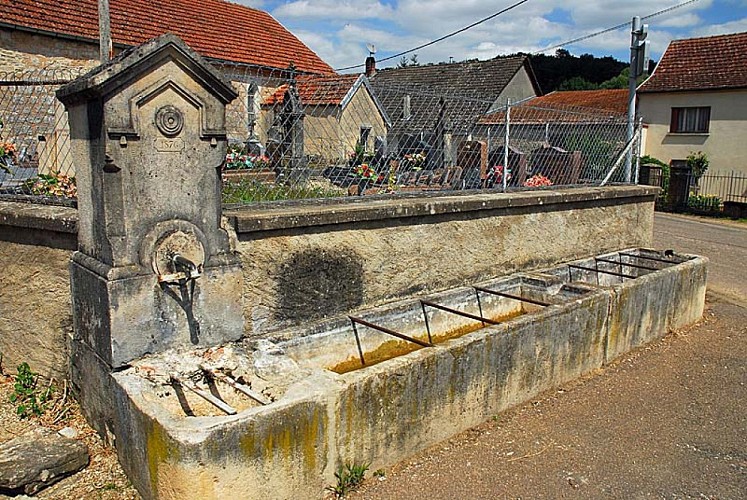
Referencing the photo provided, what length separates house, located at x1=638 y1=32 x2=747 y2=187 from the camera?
1930 centimetres

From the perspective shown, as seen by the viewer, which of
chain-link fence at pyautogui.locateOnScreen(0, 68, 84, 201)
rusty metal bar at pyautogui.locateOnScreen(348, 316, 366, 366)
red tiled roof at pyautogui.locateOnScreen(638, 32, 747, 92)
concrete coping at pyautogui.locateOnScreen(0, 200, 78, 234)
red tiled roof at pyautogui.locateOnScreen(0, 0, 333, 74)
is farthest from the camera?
red tiled roof at pyautogui.locateOnScreen(638, 32, 747, 92)

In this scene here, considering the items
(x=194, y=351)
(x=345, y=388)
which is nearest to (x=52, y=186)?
(x=194, y=351)

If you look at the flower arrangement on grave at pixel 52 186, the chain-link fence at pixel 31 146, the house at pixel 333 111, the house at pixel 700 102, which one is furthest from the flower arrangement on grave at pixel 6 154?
the house at pixel 700 102

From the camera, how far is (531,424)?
4.12 metres

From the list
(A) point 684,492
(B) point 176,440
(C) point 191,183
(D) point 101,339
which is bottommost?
(A) point 684,492

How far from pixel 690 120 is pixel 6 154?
2137 centimetres

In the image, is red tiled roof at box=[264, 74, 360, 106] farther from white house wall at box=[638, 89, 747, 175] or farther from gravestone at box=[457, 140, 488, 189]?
white house wall at box=[638, 89, 747, 175]

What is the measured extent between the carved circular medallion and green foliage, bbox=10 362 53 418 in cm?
201

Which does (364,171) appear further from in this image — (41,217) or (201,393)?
(201,393)

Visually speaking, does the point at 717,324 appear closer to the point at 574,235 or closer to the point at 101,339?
the point at 574,235

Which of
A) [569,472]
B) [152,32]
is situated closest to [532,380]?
[569,472]

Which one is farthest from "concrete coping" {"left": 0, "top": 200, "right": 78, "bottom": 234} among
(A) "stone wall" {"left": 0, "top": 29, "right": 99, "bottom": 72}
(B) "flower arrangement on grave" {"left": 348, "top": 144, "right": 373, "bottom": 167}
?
(A) "stone wall" {"left": 0, "top": 29, "right": 99, "bottom": 72}

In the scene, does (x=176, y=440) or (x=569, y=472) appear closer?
(x=176, y=440)

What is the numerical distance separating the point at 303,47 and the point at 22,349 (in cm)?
1764
